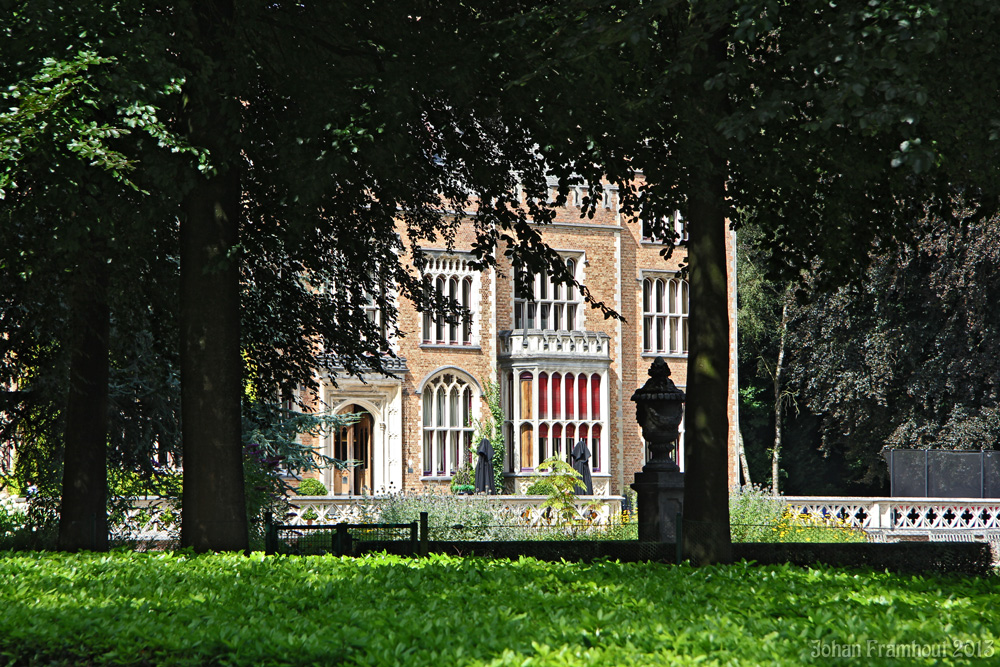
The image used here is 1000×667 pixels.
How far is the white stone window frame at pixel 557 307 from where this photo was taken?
1270 inches

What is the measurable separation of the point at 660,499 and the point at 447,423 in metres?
16.9

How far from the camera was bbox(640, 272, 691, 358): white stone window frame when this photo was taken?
1310 inches

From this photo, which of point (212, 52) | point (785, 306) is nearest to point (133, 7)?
point (212, 52)

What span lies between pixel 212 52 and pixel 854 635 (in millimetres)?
7843

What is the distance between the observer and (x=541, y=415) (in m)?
30.8

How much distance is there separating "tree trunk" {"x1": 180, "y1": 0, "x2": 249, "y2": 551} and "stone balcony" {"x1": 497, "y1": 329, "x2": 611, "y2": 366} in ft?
69.0

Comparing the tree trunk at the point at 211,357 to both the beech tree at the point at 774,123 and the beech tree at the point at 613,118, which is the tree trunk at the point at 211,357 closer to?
the beech tree at the point at 613,118

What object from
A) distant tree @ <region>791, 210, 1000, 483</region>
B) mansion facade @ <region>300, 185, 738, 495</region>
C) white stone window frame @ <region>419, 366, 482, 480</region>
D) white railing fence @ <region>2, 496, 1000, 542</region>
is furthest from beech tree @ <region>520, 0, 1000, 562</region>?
white stone window frame @ <region>419, 366, 482, 480</region>

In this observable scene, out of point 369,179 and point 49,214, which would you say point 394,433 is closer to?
point 369,179

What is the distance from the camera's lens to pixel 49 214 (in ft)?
31.3

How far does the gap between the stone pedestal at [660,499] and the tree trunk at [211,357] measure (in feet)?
19.6

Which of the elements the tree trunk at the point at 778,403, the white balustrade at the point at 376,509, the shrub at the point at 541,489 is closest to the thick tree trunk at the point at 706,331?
the white balustrade at the point at 376,509

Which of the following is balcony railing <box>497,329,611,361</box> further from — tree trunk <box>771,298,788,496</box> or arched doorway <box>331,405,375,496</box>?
tree trunk <box>771,298,788,496</box>

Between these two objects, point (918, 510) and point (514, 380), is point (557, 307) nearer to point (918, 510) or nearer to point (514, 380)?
point (514, 380)
